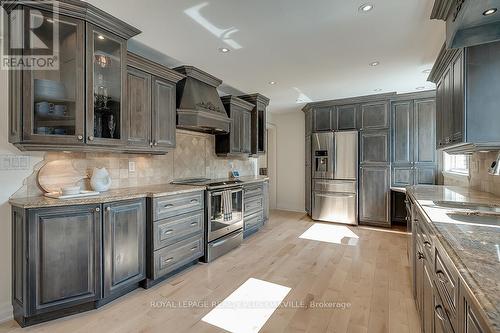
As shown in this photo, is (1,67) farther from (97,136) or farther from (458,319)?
(458,319)

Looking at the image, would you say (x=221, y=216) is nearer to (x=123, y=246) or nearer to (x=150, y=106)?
(x=123, y=246)

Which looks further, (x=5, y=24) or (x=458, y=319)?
(x=5, y=24)

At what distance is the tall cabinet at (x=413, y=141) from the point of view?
462cm

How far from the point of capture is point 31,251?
1886 millimetres

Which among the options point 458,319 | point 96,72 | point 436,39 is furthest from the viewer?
point 436,39

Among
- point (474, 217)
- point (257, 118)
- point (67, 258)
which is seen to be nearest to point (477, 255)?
point (474, 217)

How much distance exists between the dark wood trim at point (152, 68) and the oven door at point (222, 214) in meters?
1.50

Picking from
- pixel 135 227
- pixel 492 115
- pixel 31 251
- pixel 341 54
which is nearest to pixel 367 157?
pixel 341 54

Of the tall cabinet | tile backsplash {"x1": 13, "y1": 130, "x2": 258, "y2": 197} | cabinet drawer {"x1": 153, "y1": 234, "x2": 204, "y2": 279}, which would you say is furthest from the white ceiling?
cabinet drawer {"x1": 153, "y1": 234, "x2": 204, "y2": 279}

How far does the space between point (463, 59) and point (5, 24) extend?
358 cm

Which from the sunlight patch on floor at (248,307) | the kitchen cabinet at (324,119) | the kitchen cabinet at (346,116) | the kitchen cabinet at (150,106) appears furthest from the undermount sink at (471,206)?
the kitchen cabinet at (324,119)

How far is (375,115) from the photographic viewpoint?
193 inches
